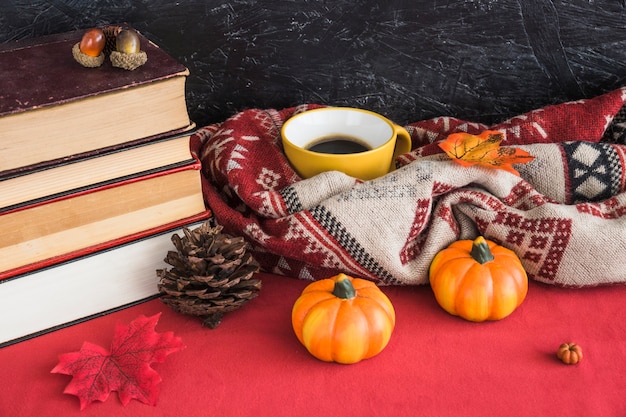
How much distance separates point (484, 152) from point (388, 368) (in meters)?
0.33

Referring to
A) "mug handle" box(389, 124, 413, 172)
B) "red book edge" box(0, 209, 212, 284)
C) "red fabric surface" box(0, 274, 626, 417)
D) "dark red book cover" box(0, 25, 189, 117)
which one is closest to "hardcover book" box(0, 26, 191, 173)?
"dark red book cover" box(0, 25, 189, 117)

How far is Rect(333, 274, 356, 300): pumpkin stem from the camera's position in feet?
2.47

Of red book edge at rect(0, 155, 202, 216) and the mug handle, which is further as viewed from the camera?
the mug handle

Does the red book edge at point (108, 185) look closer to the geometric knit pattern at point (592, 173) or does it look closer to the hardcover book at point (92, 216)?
the hardcover book at point (92, 216)

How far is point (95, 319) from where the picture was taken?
820 mm

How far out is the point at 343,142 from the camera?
983 mm

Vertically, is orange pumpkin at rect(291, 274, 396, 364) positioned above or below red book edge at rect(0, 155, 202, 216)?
below

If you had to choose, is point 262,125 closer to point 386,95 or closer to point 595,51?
point 386,95

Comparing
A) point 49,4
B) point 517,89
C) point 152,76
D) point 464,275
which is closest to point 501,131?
point 517,89

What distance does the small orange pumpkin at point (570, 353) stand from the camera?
0.74 m

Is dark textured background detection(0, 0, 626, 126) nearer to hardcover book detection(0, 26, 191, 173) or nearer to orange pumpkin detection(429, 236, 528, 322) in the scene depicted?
hardcover book detection(0, 26, 191, 173)

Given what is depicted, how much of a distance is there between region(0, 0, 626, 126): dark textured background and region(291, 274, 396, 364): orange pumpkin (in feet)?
1.31

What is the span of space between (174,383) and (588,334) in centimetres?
48

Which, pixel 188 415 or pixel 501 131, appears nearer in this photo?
pixel 188 415
